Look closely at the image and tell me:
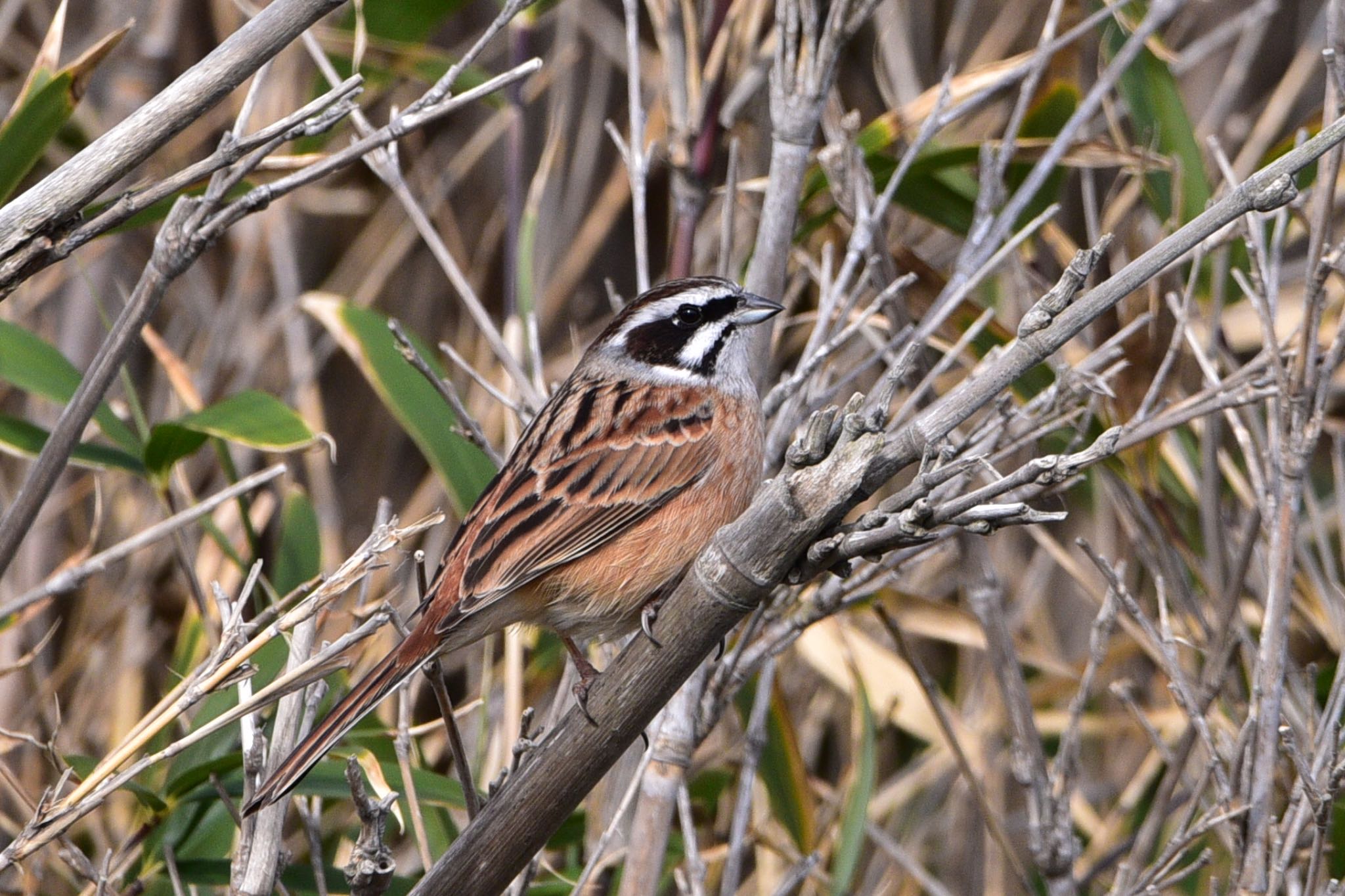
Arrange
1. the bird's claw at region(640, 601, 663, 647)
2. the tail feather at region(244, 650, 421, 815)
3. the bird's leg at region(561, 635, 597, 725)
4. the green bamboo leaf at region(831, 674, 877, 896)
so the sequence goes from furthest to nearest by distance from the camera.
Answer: the green bamboo leaf at region(831, 674, 877, 896) → the bird's leg at region(561, 635, 597, 725) → the tail feather at region(244, 650, 421, 815) → the bird's claw at region(640, 601, 663, 647)

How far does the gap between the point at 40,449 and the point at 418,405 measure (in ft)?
2.72

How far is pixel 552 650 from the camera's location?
3537 mm

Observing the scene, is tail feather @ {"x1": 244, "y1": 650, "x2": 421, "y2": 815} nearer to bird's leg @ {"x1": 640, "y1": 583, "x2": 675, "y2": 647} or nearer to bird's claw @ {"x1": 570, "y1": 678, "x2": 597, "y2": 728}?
bird's claw @ {"x1": 570, "y1": 678, "x2": 597, "y2": 728}

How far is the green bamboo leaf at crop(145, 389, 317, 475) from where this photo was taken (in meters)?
2.84

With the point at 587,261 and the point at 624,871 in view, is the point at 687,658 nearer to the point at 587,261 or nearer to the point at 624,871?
the point at 624,871

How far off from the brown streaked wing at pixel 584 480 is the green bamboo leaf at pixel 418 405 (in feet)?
1.16

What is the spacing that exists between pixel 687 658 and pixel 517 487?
1.03 m

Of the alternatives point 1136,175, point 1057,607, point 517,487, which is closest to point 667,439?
point 517,487

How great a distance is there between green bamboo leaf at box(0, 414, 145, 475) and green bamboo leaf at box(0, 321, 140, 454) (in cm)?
4

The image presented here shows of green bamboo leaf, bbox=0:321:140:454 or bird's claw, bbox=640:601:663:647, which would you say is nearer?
bird's claw, bbox=640:601:663:647

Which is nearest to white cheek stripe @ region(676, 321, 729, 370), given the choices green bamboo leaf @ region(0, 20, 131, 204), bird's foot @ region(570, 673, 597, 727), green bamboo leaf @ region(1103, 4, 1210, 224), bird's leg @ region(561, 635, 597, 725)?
bird's leg @ region(561, 635, 597, 725)

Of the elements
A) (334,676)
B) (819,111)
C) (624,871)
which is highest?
(819,111)

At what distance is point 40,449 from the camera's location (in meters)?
2.97

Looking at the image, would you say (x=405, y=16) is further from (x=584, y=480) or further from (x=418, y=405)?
(x=584, y=480)
